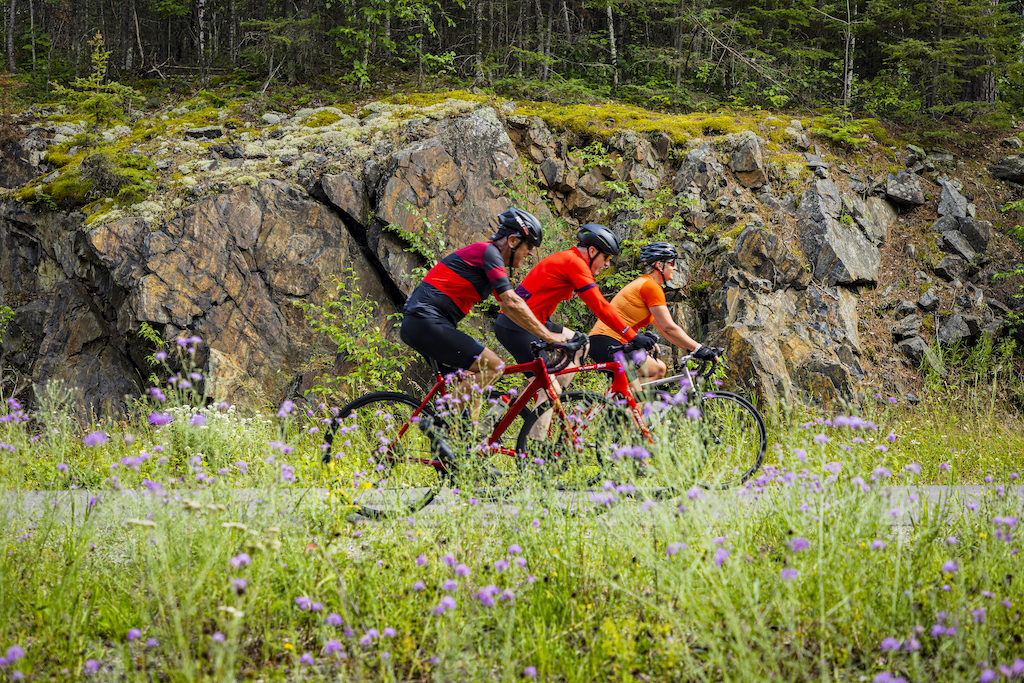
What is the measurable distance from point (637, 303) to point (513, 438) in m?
2.00

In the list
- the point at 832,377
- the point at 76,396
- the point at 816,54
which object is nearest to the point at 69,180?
the point at 76,396

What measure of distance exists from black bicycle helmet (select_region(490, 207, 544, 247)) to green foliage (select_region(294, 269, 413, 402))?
3.71 metres

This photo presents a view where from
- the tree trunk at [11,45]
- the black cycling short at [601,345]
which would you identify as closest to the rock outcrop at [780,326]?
the black cycling short at [601,345]

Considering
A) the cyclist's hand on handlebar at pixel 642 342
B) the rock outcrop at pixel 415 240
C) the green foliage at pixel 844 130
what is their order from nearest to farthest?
the cyclist's hand on handlebar at pixel 642 342 < the rock outcrop at pixel 415 240 < the green foliage at pixel 844 130

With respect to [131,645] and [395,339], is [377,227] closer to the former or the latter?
[395,339]

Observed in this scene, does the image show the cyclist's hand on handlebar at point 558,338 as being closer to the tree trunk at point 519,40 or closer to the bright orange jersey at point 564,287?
the bright orange jersey at point 564,287

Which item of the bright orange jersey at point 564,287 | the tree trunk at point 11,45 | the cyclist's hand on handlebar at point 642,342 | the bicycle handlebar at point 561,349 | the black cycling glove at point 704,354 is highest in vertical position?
the tree trunk at point 11,45

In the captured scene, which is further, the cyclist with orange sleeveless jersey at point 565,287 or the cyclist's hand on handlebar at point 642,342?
the cyclist with orange sleeveless jersey at point 565,287

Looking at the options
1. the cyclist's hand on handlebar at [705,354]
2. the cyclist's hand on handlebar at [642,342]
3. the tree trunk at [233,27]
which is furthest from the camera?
the tree trunk at [233,27]

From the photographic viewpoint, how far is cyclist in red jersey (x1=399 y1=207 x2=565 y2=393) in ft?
15.6

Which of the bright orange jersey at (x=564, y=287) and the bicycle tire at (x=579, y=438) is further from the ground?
the bright orange jersey at (x=564, y=287)

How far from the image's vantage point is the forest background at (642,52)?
13164mm

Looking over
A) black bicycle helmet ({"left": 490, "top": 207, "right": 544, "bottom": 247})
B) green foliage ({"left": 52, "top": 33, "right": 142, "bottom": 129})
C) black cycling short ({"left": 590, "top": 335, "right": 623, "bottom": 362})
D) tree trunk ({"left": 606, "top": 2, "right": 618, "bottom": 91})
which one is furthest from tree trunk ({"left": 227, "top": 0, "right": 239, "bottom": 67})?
black cycling short ({"left": 590, "top": 335, "right": 623, "bottom": 362})

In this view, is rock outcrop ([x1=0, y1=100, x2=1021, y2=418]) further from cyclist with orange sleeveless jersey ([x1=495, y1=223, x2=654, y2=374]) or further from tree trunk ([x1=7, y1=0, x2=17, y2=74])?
tree trunk ([x1=7, y1=0, x2=17, y2=74])
